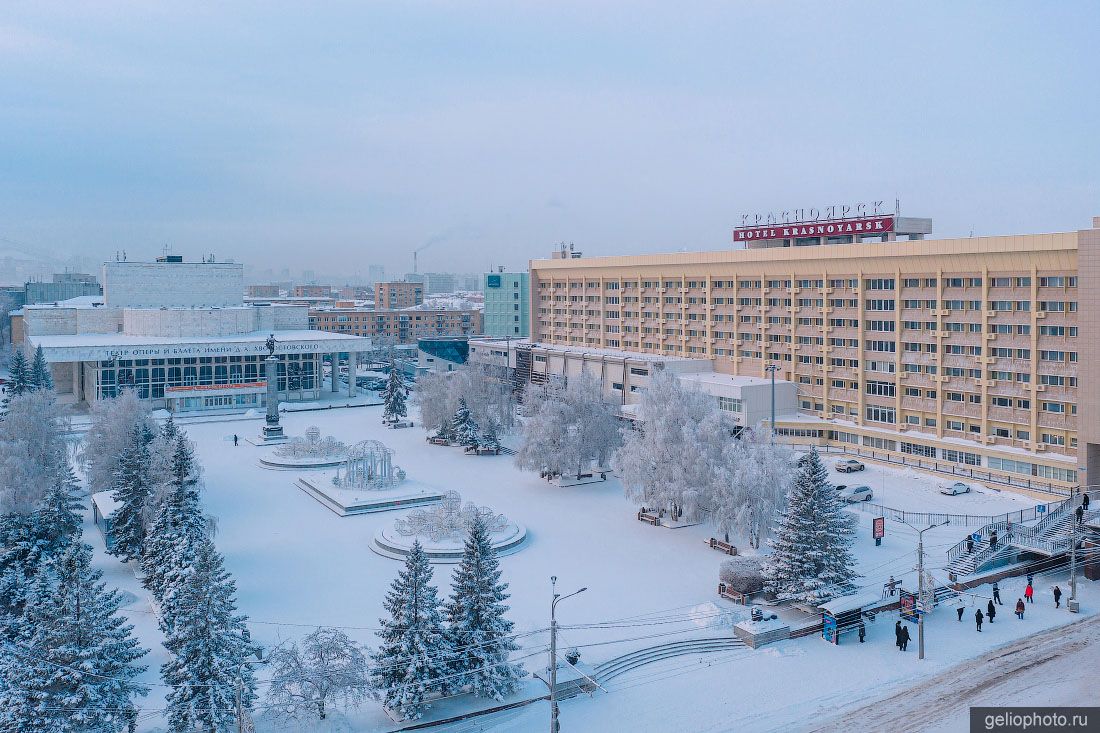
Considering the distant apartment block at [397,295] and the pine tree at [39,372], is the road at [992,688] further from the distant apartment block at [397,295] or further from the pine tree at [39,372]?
the distant apartment block at [397,295]

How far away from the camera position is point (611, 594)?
29578mm

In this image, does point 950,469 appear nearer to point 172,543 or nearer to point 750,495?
point 750,495

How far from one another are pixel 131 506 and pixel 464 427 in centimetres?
2651

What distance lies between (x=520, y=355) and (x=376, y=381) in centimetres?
2279

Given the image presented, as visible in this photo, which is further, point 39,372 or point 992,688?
point 39,372

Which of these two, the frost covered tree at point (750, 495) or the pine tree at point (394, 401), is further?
the pine tree at point (394, 401)

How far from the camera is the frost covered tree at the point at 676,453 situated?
35.6 metres

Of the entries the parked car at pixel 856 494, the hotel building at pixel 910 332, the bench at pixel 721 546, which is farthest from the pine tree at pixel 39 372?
the parked car at pixel 856 494

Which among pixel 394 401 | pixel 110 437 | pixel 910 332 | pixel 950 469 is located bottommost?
pixel 950 469

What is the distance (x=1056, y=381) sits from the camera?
147 ft

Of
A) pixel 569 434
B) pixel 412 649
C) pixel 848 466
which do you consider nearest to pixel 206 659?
pixel 412 649

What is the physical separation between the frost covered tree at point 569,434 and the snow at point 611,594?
165cm

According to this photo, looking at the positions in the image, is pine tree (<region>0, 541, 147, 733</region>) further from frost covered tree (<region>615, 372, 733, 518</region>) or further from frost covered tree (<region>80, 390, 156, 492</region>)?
frost covered tree (<region>615, 372, 733, 518</region>)

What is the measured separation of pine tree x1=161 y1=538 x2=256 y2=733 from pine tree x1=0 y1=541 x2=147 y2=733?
1.08m
